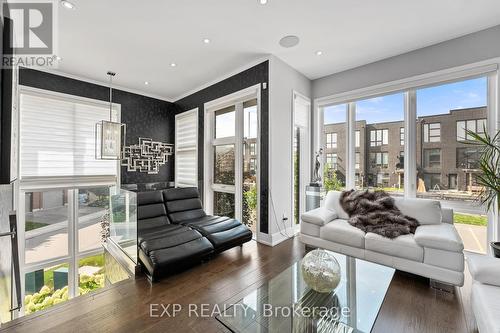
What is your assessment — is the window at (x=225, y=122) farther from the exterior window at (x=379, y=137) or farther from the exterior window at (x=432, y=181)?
the exterior window at (x=432, y=181)

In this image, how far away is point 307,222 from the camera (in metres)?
3.08

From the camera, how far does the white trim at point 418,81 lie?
2.73 meters

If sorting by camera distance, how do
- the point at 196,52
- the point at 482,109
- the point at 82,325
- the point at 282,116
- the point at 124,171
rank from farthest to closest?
the point at 124,171, the point at 282,116, the point at 196,52, the point at 482,109, the point at 82,325

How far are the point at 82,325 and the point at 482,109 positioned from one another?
16.3 ft

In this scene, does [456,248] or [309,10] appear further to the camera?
[309,10]

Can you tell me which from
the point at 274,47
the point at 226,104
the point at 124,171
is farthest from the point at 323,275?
the point at 124,171

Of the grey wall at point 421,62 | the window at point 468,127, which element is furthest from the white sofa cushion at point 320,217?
the grey wall at point 421,62

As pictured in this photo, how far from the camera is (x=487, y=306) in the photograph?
1349 mm

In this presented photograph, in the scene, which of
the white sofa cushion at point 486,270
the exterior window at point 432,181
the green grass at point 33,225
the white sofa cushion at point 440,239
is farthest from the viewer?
the green grass at point 33,225

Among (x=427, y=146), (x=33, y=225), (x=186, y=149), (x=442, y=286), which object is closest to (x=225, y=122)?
(x=186, y=149)

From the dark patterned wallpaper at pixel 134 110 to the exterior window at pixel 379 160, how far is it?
4.53 metres

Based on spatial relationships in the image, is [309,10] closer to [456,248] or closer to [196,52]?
[196,52]

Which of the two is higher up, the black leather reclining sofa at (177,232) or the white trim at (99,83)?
the white trim at (99,83)

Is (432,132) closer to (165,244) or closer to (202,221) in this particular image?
(202,221)
